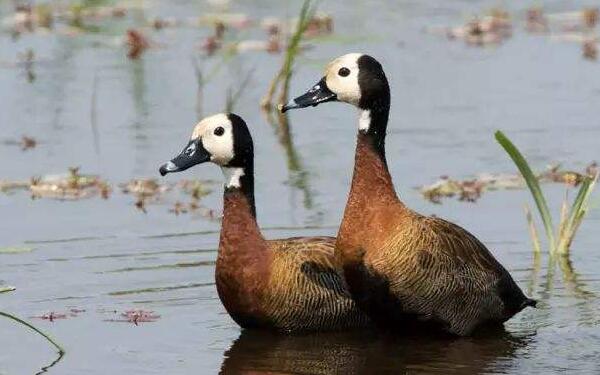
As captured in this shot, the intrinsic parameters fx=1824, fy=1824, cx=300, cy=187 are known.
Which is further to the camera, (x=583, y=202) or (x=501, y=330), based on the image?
(x=583, y=202)

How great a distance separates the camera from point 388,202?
1019 centimetres

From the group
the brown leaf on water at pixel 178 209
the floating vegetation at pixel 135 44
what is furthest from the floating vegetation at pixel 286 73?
the floating vegetation at pixel 135 44

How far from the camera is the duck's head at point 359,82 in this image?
33.9ft

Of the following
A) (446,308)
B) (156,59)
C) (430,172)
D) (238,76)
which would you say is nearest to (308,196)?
(430,172)

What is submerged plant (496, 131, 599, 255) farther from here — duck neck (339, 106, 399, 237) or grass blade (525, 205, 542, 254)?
duck neck (339, 106, 399, 237)

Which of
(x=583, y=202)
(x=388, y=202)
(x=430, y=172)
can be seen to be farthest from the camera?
(x=430, y=172)

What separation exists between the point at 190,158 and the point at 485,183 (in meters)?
3.36

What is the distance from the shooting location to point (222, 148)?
10.7 m

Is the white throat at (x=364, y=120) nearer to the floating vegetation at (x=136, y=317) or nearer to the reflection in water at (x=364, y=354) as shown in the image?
the reflection in water at (x=364, y=354)

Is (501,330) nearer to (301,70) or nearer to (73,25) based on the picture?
(301,70)

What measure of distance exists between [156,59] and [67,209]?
5.70 m

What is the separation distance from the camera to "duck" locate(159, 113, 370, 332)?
10.4 metres

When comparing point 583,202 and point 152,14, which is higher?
→ point 152,14

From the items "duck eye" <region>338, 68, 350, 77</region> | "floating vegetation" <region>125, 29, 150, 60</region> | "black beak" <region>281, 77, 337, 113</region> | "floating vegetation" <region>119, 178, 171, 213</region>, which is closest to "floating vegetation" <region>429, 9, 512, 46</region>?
A: "floating vegetation" <region>125, 29, 150, 60</region>
